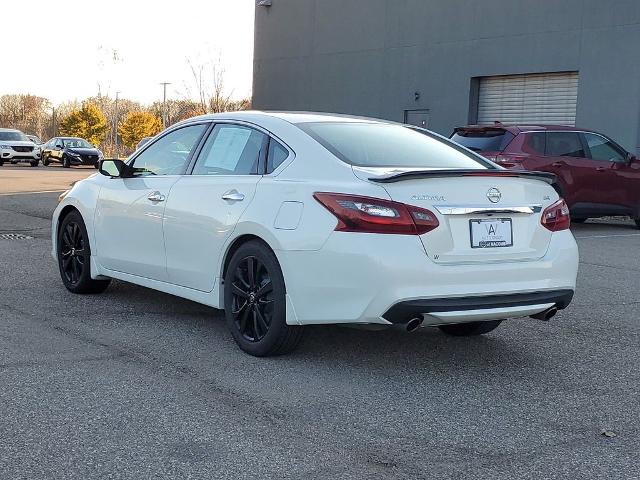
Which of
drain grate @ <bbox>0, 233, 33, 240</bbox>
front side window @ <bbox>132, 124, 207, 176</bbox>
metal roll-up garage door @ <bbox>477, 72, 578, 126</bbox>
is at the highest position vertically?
metal roll-up garage door @ <bbox>477, 72, 578, 126</bbox>

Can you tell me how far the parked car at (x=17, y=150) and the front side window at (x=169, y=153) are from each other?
34533 mm

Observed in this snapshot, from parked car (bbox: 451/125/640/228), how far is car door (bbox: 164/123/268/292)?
8630 mm

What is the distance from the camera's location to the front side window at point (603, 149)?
50.9 ft

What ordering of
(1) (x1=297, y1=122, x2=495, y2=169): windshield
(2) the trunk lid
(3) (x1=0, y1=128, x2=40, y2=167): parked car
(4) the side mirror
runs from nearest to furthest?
(2) the trunk lid < (1) (x1=297, y1=122, x2=495, y2=169): windshield < (4) the side mirror < (3) (x1=0, y1=128, x2=40, y2=167): parked car

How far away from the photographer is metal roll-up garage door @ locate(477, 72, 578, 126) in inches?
870

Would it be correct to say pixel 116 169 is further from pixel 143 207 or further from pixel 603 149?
pixel 603 149

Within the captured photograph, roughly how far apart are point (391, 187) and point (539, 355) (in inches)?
66.6

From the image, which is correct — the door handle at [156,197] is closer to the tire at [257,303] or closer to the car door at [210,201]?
the car door at [210,201]

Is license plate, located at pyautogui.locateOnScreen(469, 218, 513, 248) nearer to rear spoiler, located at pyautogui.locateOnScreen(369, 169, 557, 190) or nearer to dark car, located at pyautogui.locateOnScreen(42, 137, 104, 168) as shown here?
rear spoiler, located at pyautogui.locateOnScreen(369, 169, 557, 190)

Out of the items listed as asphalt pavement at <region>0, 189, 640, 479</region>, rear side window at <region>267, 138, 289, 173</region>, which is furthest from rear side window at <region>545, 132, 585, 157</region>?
rear side window at <region>267, 138, 289, 173</region>

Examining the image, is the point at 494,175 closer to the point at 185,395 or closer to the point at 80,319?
the point at 185,395

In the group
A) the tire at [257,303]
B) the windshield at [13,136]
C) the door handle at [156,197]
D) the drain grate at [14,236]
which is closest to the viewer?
the tire at [257,303]

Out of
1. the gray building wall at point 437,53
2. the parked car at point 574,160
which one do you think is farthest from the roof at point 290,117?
the gray building wall at point 437,53

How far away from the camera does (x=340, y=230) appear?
16.4ft
